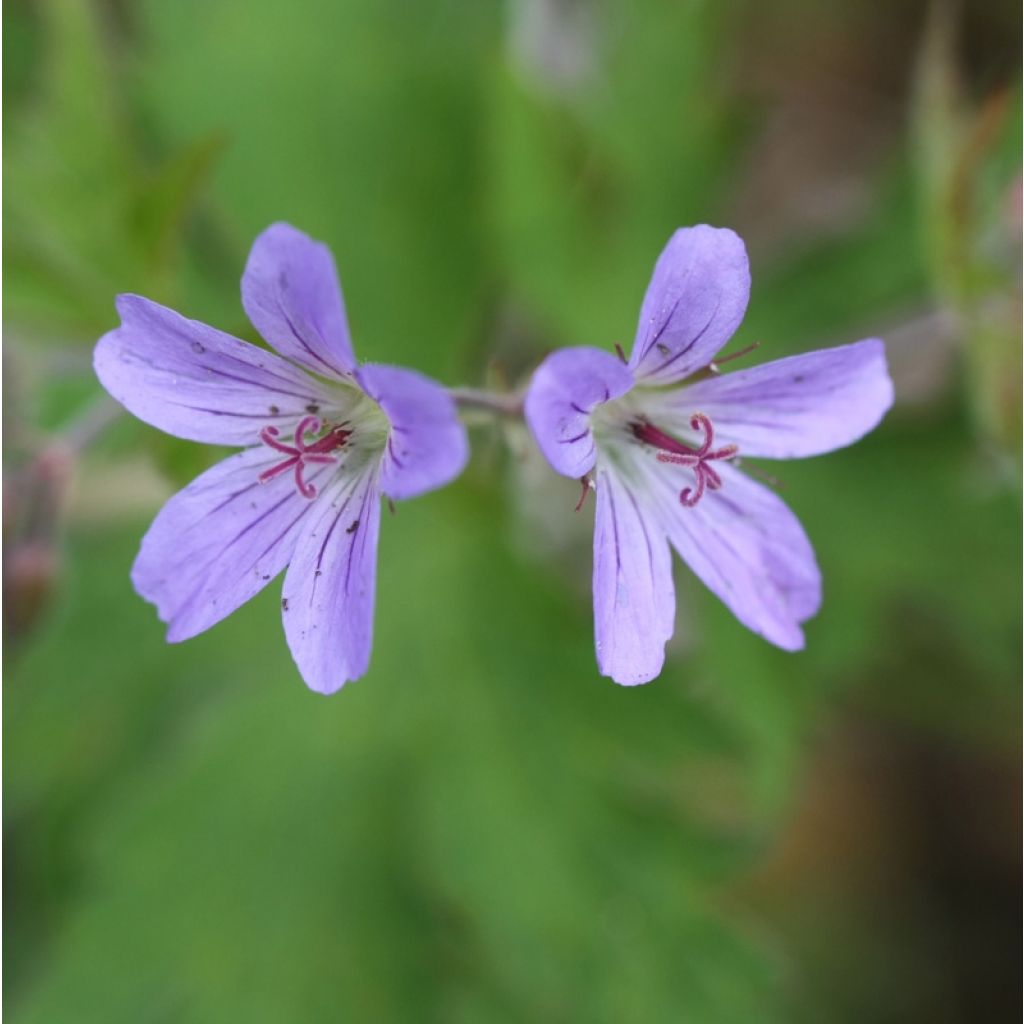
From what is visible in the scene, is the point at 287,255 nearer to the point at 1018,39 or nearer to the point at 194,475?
the point at 194,475

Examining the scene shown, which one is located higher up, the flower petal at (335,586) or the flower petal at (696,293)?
the flower petal at (696,293)

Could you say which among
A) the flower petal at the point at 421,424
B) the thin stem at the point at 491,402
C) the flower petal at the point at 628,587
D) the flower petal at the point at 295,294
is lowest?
the flower petal at the point at 628,587

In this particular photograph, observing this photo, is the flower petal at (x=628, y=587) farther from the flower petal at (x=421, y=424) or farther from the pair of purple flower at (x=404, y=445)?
the flower petal at (x=421, y=424)

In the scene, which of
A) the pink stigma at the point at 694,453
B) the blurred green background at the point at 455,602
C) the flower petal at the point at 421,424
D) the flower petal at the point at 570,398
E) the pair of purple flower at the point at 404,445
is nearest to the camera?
the flower petal at the point at 421,424

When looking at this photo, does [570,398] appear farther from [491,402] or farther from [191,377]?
[191,377]

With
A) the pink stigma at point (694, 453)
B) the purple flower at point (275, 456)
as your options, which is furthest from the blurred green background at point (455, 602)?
the purple flower at point (275, 456)

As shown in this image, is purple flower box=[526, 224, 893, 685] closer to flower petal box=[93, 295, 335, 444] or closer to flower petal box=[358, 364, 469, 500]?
flower petal box=[358, 364, 469, 500]

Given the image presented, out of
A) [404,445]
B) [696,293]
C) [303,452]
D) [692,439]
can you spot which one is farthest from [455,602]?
[404,445]

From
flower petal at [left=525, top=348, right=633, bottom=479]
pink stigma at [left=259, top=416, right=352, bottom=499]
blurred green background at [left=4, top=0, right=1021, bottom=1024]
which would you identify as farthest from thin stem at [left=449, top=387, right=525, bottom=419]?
blurred green background at [left=4, top=0, right=1021, bottom=1024]
